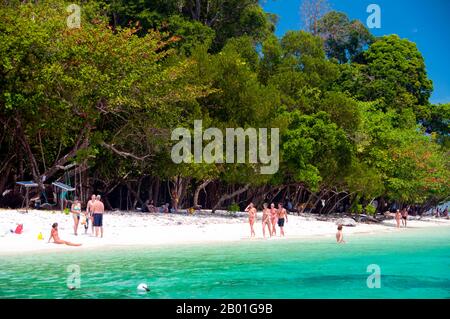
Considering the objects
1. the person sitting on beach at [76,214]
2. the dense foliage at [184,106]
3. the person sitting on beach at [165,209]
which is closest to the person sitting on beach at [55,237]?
the person sitting on beach at [76,214]

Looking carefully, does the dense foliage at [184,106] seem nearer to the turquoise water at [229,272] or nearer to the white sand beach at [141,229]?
the white sand beach at [141,229]

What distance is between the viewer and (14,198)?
3300 cm

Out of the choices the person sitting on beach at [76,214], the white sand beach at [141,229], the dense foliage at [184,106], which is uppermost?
the dense foliage at [184,106]

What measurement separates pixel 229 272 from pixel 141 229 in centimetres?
1103

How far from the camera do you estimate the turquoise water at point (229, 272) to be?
14227 mm

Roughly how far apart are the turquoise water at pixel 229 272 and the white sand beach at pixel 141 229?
1661mm

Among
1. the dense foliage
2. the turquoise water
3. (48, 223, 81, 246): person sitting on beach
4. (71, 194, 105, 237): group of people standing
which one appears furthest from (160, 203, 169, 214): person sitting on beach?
(48, 223, 81, 246): person sitting on beach

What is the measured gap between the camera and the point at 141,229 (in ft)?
91.4

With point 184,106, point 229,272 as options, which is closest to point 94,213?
point 229,272

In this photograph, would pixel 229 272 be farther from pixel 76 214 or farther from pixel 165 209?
pixel 165 209

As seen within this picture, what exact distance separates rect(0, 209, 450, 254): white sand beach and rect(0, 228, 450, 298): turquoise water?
1.66 m

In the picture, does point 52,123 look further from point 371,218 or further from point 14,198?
point 371,218

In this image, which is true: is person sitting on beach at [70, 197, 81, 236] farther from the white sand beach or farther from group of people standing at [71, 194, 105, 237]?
the white sand beach
